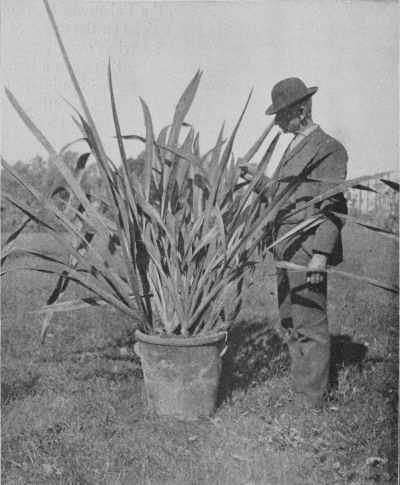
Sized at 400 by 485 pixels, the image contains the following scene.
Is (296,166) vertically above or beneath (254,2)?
beneath

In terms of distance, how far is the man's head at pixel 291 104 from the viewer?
7.95 ft

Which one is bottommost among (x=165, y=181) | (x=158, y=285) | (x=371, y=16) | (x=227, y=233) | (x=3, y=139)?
(x=158, y=285)

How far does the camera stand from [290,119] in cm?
253

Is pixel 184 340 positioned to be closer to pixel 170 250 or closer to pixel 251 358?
pixel 170 250

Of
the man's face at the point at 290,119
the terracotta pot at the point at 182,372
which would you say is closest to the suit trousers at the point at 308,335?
the terracotta pot at the point at 182,372

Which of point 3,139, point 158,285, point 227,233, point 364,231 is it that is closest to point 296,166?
point 227,233

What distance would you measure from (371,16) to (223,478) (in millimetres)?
2088

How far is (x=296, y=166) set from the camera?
2.49 meters

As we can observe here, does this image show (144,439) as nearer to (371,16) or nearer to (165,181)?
(165,181)

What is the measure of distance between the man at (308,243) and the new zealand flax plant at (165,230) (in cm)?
16

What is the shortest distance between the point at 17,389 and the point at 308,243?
1.77m

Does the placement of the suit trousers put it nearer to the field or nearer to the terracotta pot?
the field

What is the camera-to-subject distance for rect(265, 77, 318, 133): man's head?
242cm

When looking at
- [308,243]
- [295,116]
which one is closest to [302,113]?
[295,116]
